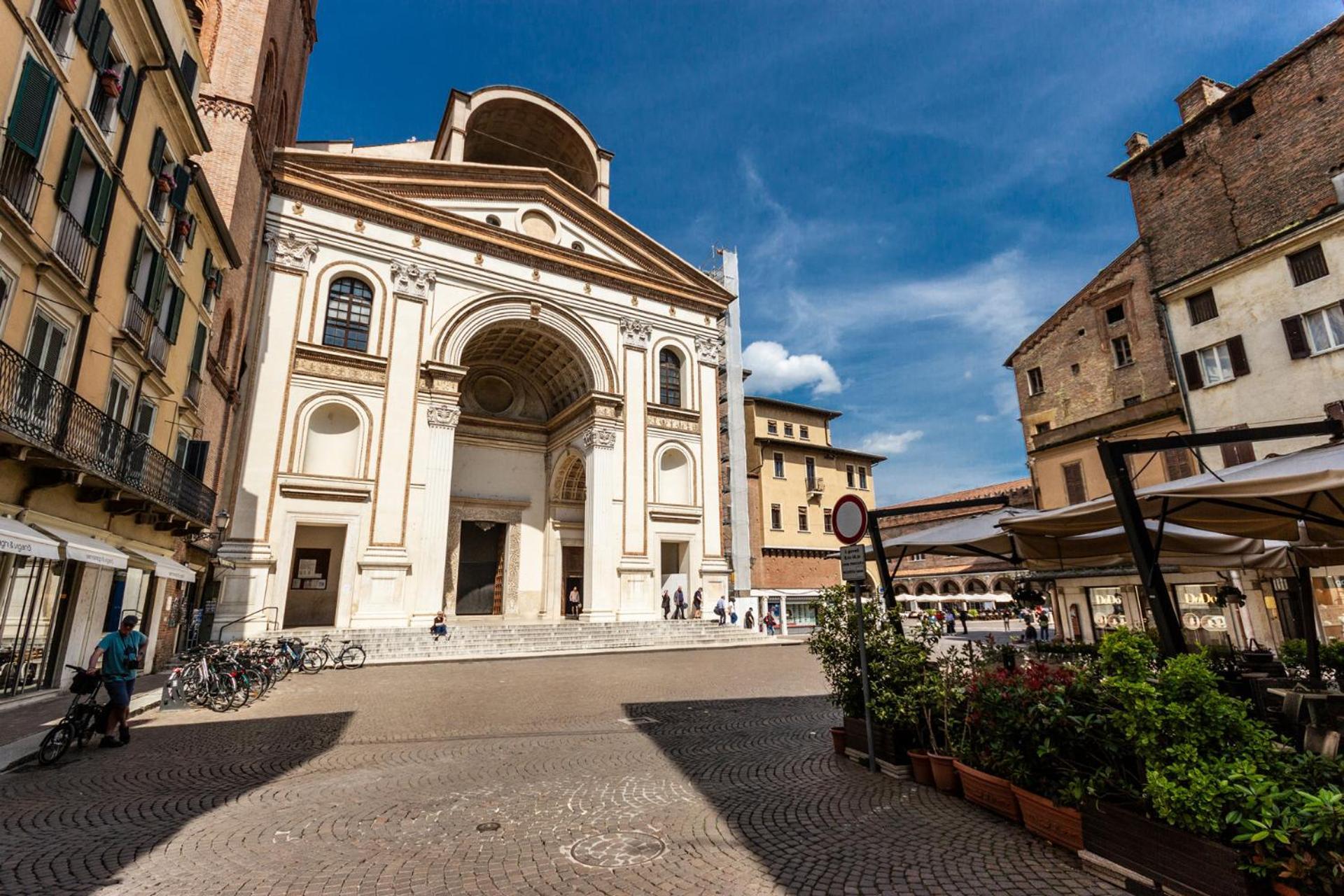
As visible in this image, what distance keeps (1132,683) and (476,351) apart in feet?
88.3

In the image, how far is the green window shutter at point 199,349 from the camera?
14.3 metres

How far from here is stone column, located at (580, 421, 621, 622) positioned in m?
23.5

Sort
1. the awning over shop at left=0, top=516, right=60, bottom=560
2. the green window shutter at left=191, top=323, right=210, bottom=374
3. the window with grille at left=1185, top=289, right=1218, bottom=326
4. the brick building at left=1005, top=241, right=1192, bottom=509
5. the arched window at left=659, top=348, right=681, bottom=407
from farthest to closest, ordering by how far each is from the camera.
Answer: the arched window at left=659, top=348, right=681, bottom=407
the brick building at left=1005, top=241, right=1192, bottom=509
the window with grille at left=1185, top=289, right=1218, bottom=326
the green window shutter at left=191, top=323, right=210, bottom=374
the awning over shop at left=0, top=516, right=60, bottom=560

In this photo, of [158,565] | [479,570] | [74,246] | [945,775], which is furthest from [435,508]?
[945,775]

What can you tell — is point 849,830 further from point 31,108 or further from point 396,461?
point 396,461

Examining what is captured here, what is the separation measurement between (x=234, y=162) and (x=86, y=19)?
878 centimetres

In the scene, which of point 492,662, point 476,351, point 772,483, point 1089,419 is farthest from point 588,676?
point 772,483

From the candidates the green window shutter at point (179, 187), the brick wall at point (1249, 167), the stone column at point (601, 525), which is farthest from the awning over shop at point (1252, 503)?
the brick wall at point (1249, 167)

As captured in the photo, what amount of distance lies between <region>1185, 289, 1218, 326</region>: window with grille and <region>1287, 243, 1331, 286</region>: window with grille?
1.96 meters

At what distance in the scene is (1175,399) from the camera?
20.0 metres

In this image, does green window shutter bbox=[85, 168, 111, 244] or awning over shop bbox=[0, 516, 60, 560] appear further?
green window shutter bbox=[85, 168, 111, 244]

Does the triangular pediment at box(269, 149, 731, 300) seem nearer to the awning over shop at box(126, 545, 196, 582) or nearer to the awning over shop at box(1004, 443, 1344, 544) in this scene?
the awning over shop at box(126, 545, 196, 582)

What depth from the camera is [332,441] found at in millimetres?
20875

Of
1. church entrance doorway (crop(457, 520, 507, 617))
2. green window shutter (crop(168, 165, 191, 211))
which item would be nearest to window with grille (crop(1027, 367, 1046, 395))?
church entrance doorway (crop(457, 520, 507, 617))
